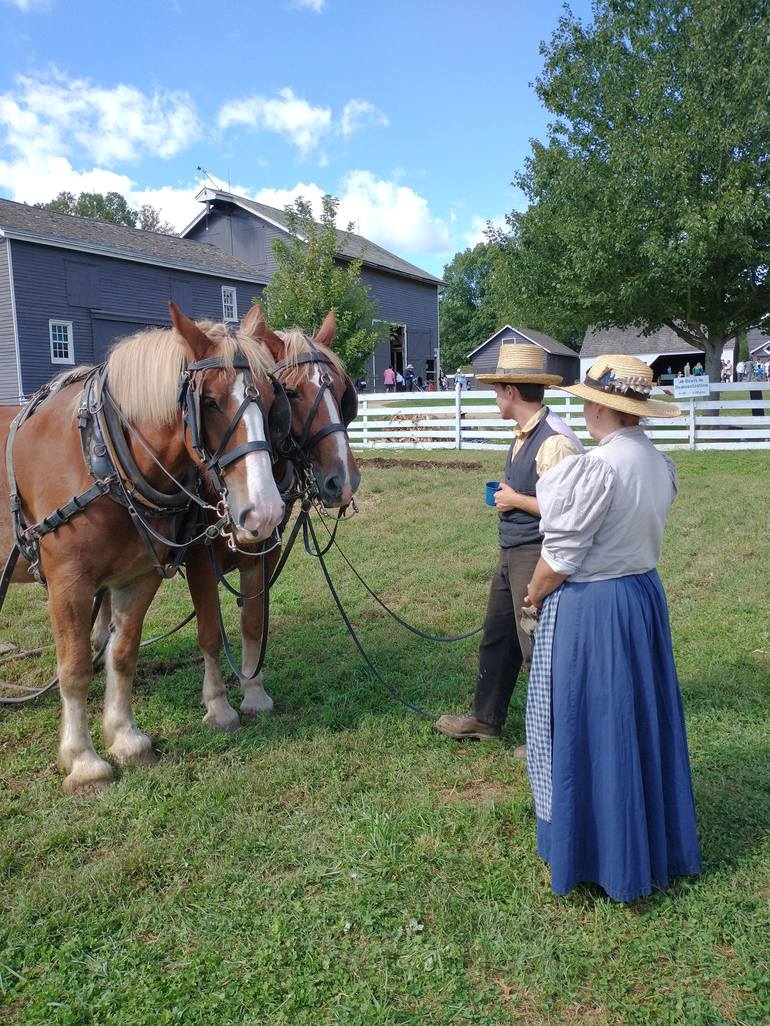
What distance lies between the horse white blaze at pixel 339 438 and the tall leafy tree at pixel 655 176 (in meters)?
14.8

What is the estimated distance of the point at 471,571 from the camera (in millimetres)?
7344

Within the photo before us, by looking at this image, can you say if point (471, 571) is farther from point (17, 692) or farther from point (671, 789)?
point (671, 789)

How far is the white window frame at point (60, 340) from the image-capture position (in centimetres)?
2534

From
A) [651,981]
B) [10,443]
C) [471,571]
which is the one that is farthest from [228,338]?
[471,571]

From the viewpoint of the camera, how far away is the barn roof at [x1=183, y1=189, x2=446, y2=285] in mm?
32156

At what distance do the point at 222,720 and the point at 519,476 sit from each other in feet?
7.17

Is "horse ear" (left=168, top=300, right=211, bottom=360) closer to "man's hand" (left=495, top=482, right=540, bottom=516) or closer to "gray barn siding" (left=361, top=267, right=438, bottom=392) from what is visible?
"man's hand" (left=495, top=482, right=540, bottom=516)

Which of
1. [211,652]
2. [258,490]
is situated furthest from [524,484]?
[211,652]

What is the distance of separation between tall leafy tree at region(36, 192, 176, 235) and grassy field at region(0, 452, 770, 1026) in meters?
55.4

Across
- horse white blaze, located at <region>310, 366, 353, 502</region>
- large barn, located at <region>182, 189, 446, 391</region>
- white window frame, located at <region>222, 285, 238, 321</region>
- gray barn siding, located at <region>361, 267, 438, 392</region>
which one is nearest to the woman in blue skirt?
horse white blaze, located at <region>310, 366, 353, 502</region>

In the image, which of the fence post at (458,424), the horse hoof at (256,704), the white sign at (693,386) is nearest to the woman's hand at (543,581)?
the horse hoof at (256,704)

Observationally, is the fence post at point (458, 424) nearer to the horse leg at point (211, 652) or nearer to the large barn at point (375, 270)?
the large barn at point (375, 270)

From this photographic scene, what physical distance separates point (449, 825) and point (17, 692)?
3.07 meters

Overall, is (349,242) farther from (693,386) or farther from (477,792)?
(477,792)
